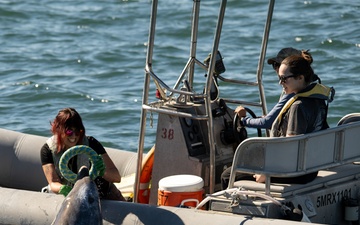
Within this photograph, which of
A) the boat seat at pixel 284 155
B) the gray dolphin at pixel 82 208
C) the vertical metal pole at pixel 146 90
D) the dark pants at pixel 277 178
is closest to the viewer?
the gray dolphin at pixel 82 208

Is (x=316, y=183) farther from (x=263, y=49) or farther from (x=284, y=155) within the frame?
(x=263, y=49)

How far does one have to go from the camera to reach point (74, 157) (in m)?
6.39

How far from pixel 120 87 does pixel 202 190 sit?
7479 millimetres

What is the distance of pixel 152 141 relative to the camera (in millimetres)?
11133

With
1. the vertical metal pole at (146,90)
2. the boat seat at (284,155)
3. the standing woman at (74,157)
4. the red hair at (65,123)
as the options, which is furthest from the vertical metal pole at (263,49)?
the red hair at (65,123)

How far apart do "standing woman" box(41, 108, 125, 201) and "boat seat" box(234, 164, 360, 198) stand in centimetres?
74

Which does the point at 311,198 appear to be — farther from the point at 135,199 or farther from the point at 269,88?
the point at 269,88

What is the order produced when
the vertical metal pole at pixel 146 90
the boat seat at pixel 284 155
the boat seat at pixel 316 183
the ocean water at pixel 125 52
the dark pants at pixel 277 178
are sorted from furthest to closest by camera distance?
1. the ocean water at pixel 125 52
2. the vertical metal pole at pixel 146 90
3. the dark pants at pixel 277 178
4. the boat seat at pixel 316 183
5. the boat seat at pixel 284 155

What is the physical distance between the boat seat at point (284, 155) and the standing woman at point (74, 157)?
0.76 metres

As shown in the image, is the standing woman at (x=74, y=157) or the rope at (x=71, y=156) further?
the standing woman at (x=74, y=157)

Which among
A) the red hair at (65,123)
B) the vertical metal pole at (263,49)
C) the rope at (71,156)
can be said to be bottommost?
the rope at (71,156)

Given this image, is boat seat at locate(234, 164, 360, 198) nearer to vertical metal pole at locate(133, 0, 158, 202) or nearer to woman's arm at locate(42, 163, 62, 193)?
vertical metal pole at locate(133, 0, 158, 202)

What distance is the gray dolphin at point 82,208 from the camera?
17.1ft

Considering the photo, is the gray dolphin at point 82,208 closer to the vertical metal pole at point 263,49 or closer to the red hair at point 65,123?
the red hair at point 65,123
